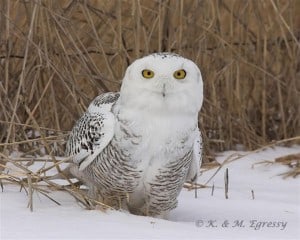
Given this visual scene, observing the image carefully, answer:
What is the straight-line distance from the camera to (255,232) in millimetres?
3111

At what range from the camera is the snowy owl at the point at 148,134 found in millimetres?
3025

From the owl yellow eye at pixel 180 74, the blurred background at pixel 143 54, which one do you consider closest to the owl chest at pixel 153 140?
the owl yellow eye at pixel 180 74

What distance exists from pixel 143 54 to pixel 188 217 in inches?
53.8

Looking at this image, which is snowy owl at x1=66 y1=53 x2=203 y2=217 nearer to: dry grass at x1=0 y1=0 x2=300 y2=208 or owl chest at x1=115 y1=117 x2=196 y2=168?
owl chest at x1=115 y1=117 x2=196 y2=168

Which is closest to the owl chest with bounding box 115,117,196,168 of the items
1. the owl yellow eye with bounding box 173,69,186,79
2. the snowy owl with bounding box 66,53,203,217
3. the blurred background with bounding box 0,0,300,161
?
the snowy owl with bounding box 66,53,203,217

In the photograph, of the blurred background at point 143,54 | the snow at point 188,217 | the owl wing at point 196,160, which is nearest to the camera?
the snow at point 188,217

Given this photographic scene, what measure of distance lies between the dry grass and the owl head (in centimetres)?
111

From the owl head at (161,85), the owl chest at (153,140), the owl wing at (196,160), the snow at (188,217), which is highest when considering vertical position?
the owl head at (161,85)

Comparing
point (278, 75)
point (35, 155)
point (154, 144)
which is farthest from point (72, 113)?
point (154, 144)

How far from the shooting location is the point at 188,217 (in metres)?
3.53

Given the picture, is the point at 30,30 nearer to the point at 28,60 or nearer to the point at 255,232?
the point at 28,60

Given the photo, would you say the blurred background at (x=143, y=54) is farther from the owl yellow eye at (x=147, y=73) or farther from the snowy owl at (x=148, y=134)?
the owl yellow eye at (x=147, y=73)

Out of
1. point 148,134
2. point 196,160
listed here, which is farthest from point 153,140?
point 196,160

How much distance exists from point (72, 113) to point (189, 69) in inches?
65.8
